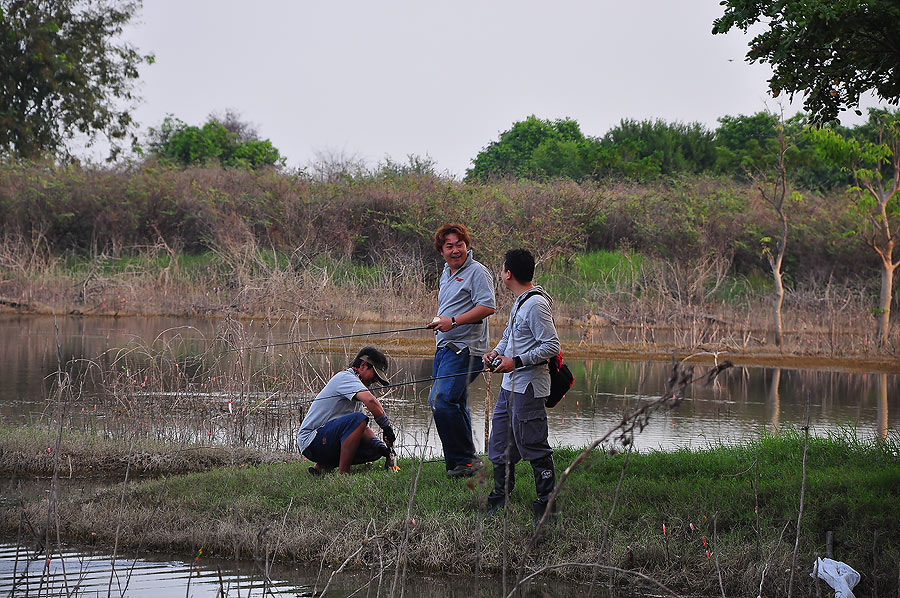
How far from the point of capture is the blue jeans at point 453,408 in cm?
759

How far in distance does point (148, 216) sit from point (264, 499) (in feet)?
108

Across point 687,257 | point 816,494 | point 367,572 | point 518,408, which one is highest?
point 687,257

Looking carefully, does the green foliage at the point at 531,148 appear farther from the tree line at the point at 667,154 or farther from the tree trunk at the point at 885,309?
the tree trunk at the point at 885,309

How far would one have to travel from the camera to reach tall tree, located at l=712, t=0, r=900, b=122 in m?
6.67

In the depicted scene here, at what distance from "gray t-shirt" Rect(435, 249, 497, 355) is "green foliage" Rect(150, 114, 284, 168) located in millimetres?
44168

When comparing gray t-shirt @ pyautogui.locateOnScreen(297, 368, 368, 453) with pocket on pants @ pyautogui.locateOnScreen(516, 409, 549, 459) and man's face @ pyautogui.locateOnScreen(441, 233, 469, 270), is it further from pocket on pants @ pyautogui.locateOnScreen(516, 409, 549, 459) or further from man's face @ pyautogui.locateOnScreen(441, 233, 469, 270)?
pocket on pants @ pyautogui.locateOnScreen(516, 409, 549, 459)

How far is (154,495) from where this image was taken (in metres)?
7.43

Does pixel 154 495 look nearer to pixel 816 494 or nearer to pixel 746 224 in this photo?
pixel 816 494

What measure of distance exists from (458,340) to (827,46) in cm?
349

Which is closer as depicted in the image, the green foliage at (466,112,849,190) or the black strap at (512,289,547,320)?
the black strap at (512,289,547,320)

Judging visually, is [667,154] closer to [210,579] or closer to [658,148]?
[658,148]

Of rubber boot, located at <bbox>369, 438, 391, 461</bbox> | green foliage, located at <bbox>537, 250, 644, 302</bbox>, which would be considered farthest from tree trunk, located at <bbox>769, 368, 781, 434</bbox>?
green foliage, located at <bbox>537, 250, 644, 302</bbox>

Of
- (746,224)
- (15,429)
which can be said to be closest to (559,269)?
(746,224)

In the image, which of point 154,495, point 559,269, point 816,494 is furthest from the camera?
point 559,269
